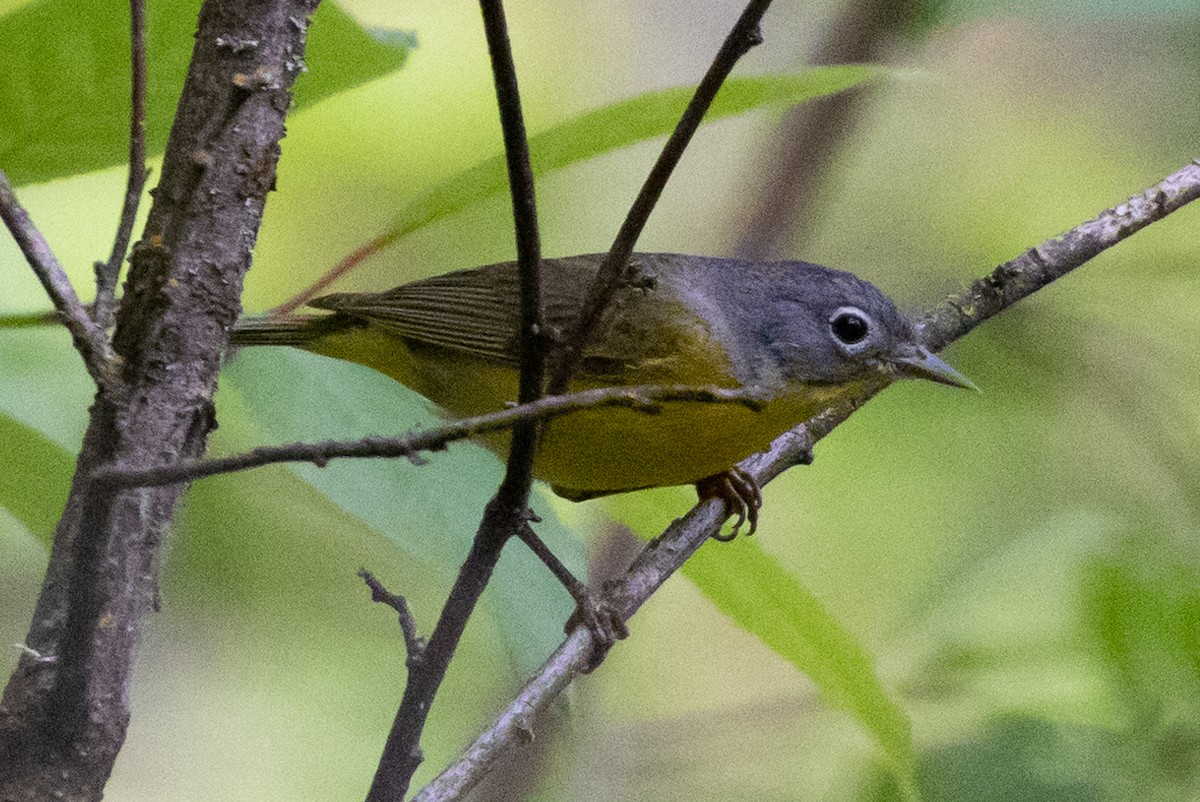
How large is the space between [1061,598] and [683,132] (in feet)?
3.26

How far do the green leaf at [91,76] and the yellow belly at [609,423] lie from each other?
25cm

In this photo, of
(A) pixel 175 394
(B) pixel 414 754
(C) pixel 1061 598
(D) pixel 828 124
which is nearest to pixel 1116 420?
(C) pixel 1061 598

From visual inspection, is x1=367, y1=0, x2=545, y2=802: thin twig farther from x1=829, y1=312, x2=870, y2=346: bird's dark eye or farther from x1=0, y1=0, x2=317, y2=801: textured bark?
x1=829, y1=312, x2=870, y2=346: bird's dark eye

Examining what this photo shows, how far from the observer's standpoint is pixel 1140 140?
134cm

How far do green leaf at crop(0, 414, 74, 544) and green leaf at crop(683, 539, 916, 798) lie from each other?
541mm

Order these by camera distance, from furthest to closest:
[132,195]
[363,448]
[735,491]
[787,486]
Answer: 1. [787,486]
2. [735,491]
3. [132,195]
4. [363,448]

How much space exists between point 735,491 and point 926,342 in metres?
0.24

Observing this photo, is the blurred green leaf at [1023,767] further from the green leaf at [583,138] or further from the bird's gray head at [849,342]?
the green leaf at [583,138]

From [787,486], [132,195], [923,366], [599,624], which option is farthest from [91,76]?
[787,486]

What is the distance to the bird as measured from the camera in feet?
3.04

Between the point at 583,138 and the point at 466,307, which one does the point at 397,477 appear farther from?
the point at 583,138

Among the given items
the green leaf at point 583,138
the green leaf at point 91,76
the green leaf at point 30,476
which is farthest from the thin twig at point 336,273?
the green leaf at point 30,476

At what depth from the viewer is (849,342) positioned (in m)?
1.01

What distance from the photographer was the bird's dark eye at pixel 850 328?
1.00 metres
